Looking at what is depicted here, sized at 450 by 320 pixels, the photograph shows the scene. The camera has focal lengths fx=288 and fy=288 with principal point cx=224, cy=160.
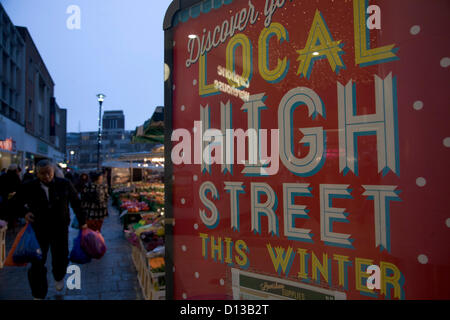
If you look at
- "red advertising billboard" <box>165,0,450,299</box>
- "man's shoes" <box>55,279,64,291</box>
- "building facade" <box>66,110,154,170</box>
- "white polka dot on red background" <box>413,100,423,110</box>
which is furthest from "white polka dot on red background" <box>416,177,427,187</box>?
"building facade" <box>66,110,154,170</box>

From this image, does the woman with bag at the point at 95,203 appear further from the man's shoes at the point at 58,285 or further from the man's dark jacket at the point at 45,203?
the man's dark jacket at the point at 45,203

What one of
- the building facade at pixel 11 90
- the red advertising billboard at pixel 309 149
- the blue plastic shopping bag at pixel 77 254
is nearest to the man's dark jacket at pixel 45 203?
the blue plastic shopping bag at pixel 77 254

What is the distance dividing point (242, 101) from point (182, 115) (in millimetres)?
514

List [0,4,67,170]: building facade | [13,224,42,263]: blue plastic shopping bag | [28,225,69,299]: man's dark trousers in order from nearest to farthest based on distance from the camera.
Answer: [13,224,42,263]: blue plastic shopping bag < [28,225,69,299]: man's dark trousers < [0,4,67,170]: building facade

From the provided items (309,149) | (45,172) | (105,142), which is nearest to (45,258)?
(45,172)

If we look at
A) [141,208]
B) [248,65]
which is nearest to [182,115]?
[248,65]

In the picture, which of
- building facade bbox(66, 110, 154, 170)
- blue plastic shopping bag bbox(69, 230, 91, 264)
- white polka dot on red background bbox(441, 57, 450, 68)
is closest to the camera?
white polka dot on red background bbox(441, 57, 450, 68)

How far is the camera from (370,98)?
127 centimetres

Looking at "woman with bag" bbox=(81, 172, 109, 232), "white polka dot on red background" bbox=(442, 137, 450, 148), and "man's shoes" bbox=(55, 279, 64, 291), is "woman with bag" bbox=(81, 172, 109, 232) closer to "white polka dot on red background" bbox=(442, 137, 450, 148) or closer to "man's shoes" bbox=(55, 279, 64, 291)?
"man's shoes" bbox=(55, 279, 64, 291)

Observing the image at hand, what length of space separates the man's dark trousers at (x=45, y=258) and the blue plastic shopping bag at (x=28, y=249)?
0.10 meters

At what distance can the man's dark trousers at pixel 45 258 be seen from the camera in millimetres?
3691

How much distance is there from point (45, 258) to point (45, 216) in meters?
0.55

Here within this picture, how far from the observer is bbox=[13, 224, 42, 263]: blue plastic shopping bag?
353 cm
